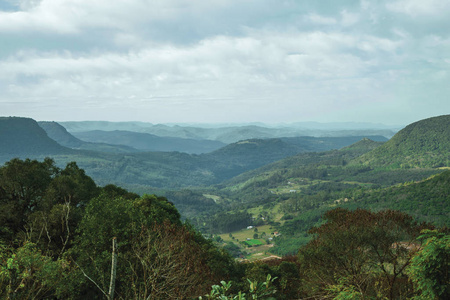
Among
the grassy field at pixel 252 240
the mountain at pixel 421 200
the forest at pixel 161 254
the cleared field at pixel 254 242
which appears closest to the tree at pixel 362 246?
the forest at pixel 161 254

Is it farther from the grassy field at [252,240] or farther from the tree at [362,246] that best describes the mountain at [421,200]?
the tree at [362,246]

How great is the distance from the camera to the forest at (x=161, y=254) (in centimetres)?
1278

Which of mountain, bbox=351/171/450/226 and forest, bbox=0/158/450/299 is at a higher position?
forest, bbox=0/158/450/299

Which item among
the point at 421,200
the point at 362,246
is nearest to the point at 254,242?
the point at 421,200

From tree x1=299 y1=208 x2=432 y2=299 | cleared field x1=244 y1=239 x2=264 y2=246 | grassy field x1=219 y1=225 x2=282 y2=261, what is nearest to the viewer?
tree x1=299 y1=208 x2=432 y2=299

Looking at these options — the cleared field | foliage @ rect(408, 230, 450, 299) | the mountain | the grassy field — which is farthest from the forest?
the cleared field

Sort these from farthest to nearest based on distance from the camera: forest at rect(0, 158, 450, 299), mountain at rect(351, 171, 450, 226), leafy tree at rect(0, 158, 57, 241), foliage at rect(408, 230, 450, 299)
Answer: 1. mountain at rect(351, 171, 450, 226)
2. leafy tree at rect(0, 158, 57, 241)
3. forest at rect(0, 158, 450, 299)
4. foliage at rect(408, 230, 450, 299)

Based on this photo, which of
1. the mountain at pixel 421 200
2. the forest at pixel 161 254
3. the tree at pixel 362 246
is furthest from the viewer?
the mountain at pixel 421 200

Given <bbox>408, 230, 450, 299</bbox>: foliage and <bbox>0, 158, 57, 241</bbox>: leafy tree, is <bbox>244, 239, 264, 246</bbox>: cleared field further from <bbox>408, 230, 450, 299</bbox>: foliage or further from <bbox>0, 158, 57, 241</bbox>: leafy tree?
<bbox>408, 230, 450, 299</bbox>: foliage

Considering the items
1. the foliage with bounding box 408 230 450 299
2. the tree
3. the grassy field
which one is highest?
the foliage with bounding box 408 230 450 299

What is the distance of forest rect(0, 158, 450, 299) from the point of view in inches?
503

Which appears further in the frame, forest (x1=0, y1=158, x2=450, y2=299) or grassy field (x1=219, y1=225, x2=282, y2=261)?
grassy field (x1=219, y1=225, x2=282, y2=261)

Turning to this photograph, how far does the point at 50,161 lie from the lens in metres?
38.7

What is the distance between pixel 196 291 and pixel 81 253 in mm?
10738
